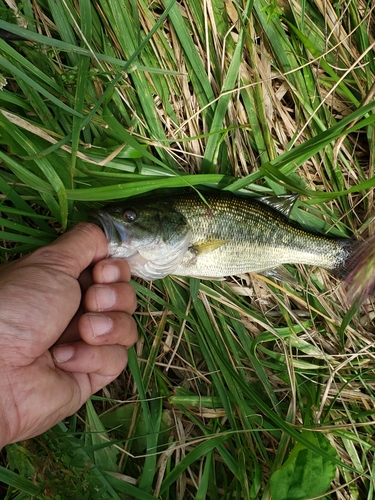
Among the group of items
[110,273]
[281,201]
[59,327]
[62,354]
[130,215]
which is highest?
[281,201]

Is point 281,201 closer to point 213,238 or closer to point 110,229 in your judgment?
point 213,238

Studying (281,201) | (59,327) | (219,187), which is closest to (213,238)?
(219,187)

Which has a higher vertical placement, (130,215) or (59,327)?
(130,215)

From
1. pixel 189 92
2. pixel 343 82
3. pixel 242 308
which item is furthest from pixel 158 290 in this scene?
pixel 343 82

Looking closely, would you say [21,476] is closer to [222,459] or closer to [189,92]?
[222,459]

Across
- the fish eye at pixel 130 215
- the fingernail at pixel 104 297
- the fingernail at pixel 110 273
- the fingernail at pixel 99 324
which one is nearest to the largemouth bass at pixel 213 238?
the fish eye at pixel 130 215

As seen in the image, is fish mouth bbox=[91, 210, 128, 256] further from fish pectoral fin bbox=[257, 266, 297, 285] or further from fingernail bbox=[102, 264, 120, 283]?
fish pectoral fin bbox=[257, 266, 297, 285]

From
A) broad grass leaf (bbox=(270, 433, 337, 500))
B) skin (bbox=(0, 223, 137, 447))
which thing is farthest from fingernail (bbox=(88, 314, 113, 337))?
broad grass leaf (bbox=(270, 433, 337, 500))
